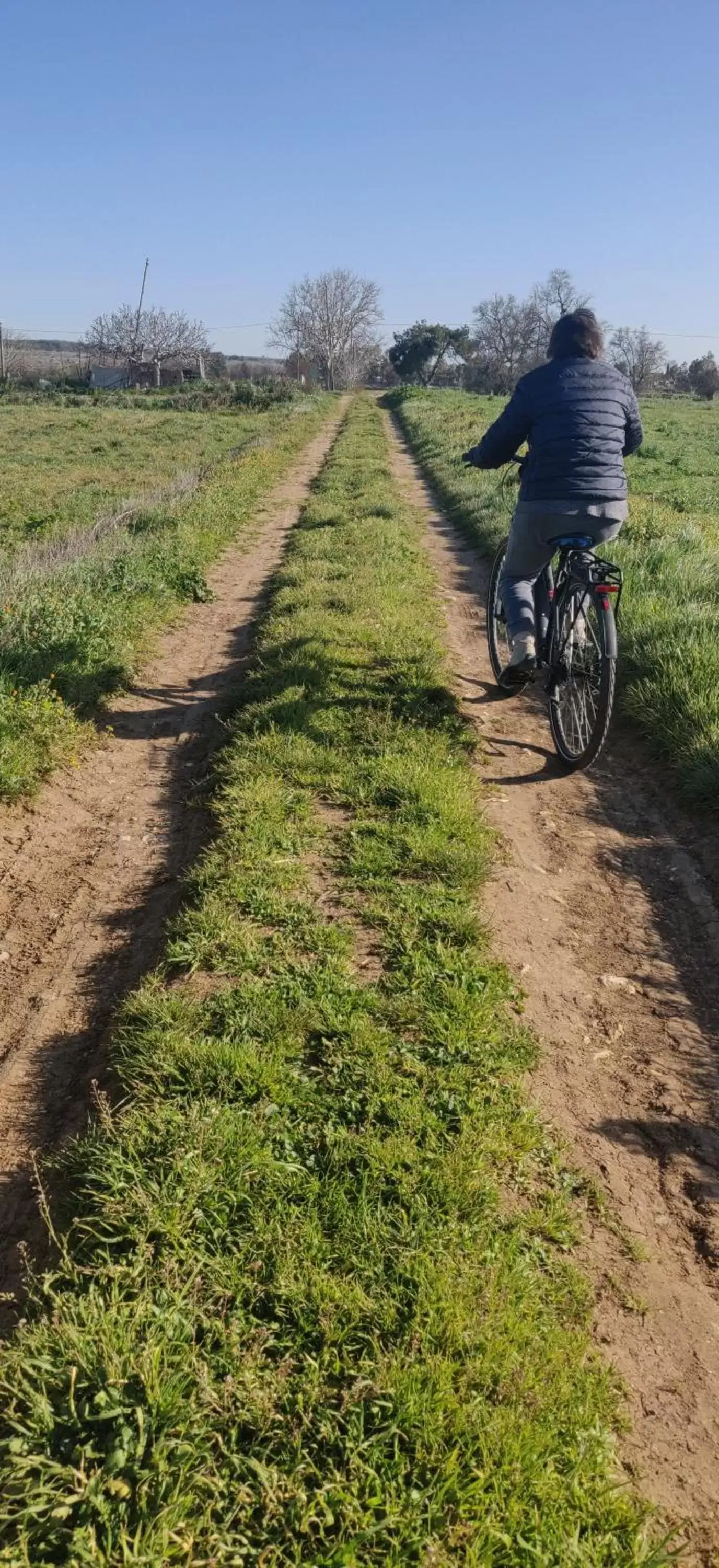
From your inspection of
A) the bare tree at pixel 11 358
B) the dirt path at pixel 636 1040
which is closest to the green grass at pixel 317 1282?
the dirt path at pixel 636 1040

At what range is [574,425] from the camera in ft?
16.2

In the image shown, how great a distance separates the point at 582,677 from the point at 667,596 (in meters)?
2.71

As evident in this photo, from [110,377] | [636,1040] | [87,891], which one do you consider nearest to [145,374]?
[110,377]

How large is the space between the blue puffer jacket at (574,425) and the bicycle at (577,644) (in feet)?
1.13

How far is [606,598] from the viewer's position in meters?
4.97

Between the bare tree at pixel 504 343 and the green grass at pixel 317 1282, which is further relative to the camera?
the bare tree at pixel 504 343

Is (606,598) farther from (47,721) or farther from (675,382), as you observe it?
(675,382)

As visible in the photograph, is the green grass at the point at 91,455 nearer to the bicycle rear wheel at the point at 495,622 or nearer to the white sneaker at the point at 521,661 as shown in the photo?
the bicycle rear wheel at the point at 495,622

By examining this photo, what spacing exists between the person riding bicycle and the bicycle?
0.64 feet

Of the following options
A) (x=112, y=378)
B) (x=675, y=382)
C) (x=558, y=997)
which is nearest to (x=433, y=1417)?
Answer: (x=558, y=997)

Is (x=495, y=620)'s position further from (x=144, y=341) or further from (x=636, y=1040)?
(x=144, y=341)

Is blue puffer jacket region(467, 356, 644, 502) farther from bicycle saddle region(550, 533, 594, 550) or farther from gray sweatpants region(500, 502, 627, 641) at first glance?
bicycle saddle region(550, 533, 594, 550)

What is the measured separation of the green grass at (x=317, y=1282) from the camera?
1.69 meters

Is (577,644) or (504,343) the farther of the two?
(504,343)
